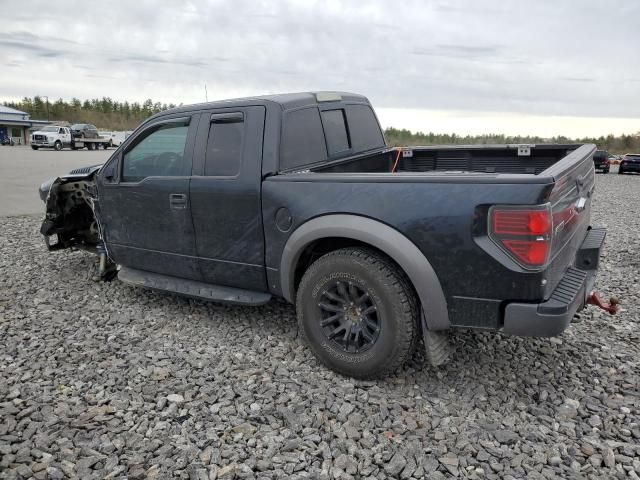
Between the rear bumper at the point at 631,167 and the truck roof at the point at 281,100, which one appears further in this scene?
the rear bumper at the point at 631,167

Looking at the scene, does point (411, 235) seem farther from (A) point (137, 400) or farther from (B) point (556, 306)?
(A) point (137, 400)

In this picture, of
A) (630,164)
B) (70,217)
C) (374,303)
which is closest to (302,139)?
(374,303)

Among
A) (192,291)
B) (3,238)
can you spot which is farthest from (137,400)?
(3,238)

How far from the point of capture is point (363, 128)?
4.88 metres

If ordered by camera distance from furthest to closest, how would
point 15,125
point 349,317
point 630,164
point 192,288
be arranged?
1. point 15,125
2. point 630,164
3. point 192,288
4. point 349,317

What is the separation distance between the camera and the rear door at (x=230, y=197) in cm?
371

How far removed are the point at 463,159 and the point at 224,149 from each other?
243cm

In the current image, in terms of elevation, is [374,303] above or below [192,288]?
above

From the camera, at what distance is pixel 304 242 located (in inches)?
134

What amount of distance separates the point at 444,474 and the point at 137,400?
75.5 inches

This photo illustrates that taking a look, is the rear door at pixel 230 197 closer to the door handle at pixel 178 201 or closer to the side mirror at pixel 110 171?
the door handle at pixel 178 201

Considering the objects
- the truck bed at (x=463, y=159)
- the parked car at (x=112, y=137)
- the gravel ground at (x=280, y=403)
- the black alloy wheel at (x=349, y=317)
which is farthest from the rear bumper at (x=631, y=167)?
the parked car at (x=112, y=137)

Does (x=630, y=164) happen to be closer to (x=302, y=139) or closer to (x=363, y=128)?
(x=363, y=128)

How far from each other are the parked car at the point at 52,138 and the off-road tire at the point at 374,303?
38.8 m
